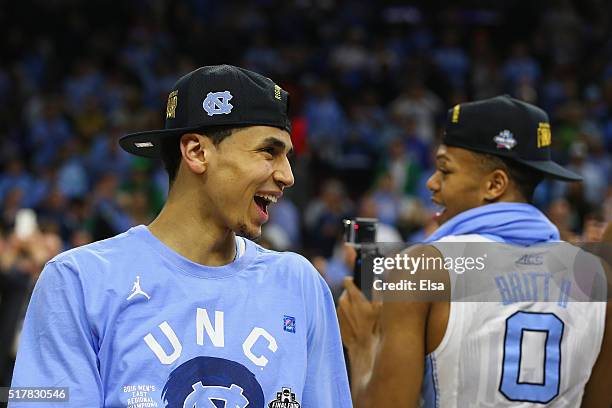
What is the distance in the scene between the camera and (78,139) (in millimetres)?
15586

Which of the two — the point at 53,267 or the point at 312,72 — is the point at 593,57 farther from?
the point at 53,267

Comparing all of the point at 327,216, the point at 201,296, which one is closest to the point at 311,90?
the point at 327,216

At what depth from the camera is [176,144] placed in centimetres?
294

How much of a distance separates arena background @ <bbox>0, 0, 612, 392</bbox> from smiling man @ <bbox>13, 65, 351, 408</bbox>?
22.8 ft

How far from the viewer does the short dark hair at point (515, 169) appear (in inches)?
146

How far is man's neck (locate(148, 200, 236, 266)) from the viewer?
112 inches

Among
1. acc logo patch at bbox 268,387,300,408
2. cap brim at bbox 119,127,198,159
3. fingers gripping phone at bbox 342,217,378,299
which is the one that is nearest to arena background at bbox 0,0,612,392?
fingers gripping phone at bbox 342,217,378,299

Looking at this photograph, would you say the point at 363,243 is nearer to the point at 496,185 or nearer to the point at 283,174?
the point at 496,185

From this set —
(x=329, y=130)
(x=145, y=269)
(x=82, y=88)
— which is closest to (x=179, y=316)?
(x=145, y=269)

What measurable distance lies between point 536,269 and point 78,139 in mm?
12824

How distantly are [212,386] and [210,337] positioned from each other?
0.42 ft

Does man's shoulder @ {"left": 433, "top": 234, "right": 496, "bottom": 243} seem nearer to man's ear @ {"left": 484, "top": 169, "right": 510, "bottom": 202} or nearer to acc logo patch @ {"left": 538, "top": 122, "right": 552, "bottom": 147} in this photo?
man's ear @ {"left": 484, "top": 169, "right": 510, "bottom": 202}

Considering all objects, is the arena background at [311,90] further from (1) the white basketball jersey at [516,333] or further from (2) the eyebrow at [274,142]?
(2) the eyebrow at [274,142]

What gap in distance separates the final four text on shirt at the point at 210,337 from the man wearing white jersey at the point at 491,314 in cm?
74
